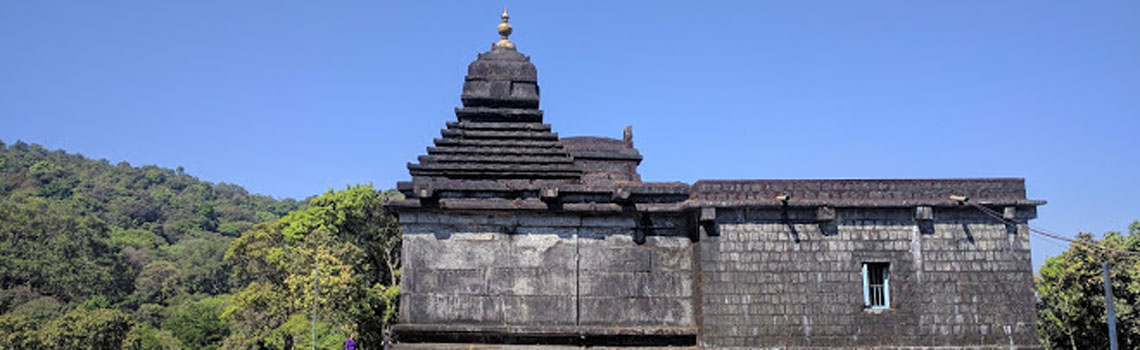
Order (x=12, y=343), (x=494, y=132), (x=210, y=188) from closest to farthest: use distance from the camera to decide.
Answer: (x=494, y=132) → (x=12, y=343) → (x=210, y=188)

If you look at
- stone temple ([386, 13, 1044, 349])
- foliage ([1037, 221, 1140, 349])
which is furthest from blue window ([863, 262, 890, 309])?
foliage ([1037, 221, 1140, 349])

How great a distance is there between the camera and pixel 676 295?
14570 mm

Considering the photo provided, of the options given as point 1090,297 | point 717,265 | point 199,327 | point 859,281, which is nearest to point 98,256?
point 199,327

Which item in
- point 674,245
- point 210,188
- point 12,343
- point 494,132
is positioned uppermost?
point 210,188

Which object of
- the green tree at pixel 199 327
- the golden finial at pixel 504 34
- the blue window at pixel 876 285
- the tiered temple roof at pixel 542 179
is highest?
the golden finial at pixel 504 34

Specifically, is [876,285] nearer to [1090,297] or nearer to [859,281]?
[859,281]

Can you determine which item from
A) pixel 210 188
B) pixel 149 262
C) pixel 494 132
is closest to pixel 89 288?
pixel 149 262

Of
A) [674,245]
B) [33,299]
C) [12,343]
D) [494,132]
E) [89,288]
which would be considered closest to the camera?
[674,245]

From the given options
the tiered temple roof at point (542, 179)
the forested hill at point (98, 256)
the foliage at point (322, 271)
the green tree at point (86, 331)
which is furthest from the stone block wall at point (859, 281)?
the forested hill at point (98, 256)

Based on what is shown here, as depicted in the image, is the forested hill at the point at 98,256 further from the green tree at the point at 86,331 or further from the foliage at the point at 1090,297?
the foliage at the point at 1090,297

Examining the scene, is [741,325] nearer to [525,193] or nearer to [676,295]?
[676,295]

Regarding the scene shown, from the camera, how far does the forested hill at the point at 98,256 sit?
4609 centimetres

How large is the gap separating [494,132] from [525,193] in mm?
2374

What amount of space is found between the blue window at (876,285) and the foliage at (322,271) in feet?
65.8
